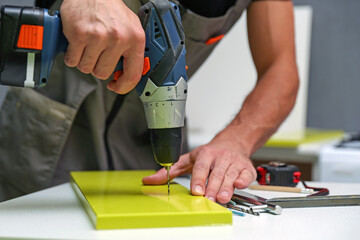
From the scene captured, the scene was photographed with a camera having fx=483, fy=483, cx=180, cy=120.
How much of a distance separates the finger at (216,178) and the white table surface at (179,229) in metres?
0.10

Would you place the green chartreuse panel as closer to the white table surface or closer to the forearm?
the white table surface

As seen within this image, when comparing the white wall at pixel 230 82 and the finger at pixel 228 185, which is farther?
the white wall at pixel 230 82

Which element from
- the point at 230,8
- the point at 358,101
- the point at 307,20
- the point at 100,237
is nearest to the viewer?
the point at 100,237

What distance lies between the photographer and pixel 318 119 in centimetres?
261

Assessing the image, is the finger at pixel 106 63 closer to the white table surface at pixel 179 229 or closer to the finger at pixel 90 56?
the finger at pixel 90 56

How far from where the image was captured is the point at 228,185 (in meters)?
0.85

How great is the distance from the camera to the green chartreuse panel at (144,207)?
632 mm

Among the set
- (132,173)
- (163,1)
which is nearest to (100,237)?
(163,1)

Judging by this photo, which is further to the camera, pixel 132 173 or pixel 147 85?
pixel 132 173

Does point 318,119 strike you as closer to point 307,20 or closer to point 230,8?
point 307,20

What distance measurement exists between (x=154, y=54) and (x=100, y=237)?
0.30 meters

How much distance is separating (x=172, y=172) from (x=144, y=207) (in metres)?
0.28

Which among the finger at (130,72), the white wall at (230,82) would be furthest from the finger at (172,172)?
the white wall at (230,82)

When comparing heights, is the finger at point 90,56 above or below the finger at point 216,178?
above
